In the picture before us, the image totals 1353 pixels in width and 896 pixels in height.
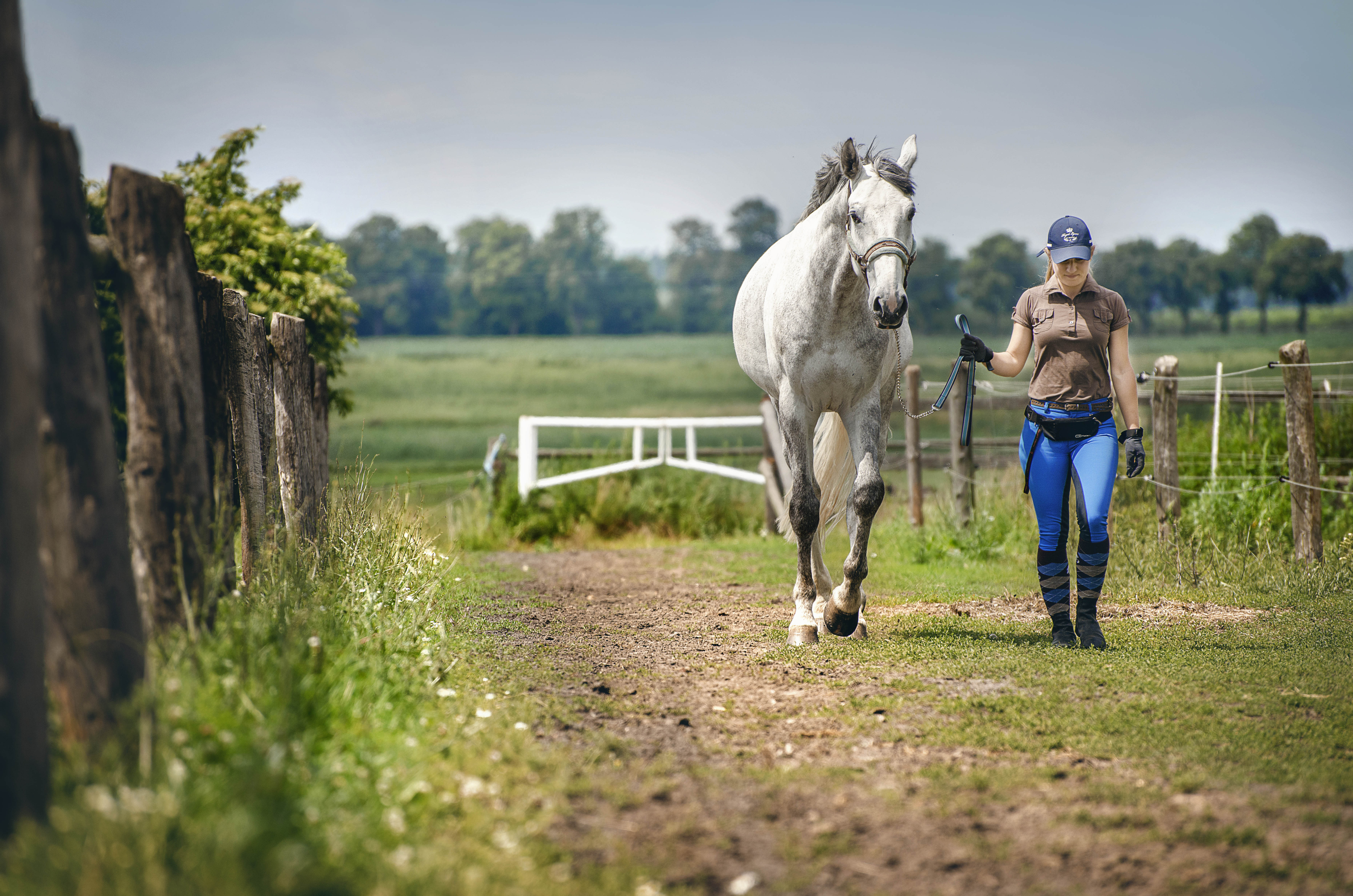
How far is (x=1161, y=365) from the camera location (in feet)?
24.9

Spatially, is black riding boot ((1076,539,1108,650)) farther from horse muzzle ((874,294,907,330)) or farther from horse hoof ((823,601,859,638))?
horse muzzle ((874,294,907,330))

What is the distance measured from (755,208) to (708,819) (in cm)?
5956

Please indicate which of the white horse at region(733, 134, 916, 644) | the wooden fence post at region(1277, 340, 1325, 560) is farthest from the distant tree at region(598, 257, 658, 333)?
the white horse at region(733, 134, 916, 644)

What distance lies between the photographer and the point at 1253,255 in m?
41.1

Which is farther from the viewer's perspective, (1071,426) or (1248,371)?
(1248,371)

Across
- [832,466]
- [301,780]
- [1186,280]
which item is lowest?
[301,780]

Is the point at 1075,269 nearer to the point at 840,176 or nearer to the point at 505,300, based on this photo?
the point at 840,176

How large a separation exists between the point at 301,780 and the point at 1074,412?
400cm

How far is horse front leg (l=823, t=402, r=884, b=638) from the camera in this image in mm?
5363

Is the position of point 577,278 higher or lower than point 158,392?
higher

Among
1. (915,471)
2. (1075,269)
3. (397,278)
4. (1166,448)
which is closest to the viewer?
(1075,269)

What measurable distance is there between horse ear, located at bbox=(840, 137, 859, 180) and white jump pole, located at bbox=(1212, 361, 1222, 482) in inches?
183

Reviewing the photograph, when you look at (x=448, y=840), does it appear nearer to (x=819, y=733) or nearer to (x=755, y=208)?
(x=819, y=733)

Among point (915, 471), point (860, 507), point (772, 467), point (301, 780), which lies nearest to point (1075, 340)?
point (860, 507)
